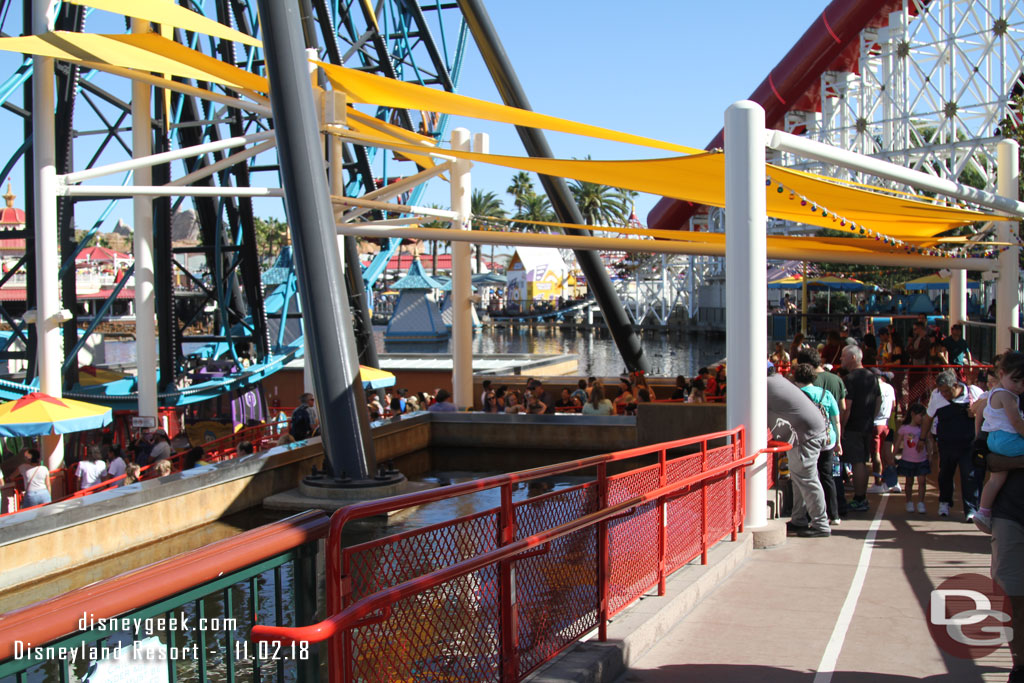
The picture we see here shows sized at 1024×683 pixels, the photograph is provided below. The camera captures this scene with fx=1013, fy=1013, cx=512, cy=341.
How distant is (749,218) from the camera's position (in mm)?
8250

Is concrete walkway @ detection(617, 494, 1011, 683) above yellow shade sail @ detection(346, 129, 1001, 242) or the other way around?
the other way around

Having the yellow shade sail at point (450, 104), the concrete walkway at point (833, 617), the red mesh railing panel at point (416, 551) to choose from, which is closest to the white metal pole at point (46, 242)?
the yellow shade sail at point (450, 104)

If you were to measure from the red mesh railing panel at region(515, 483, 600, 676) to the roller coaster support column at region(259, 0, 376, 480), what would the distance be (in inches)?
244

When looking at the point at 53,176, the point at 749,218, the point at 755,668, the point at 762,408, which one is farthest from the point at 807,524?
the point at 53,176

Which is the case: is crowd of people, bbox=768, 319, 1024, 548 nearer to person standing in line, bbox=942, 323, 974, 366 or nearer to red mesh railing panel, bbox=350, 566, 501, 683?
red mesh railing panel, bbox=350, 566, 501, 683

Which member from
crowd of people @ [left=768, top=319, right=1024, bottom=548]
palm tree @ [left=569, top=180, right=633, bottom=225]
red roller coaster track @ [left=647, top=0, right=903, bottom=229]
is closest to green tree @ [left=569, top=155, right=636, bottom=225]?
palm tree @ [left=569, top=180, right=633, bottom=225]

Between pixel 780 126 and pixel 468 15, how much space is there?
32.1 meters

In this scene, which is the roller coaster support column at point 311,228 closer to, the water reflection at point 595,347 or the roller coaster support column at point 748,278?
the roller coaster support column at point 748,278

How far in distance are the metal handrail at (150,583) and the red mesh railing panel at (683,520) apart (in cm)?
363

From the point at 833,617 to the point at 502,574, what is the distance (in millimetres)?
2777

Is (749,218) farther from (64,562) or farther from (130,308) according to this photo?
(130,308)

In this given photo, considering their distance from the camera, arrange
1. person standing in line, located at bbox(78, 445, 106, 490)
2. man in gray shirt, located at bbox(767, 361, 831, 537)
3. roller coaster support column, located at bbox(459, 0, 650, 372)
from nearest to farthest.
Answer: man in gray shirt, located at bbox(767, 361, 831, 537), person standing in line, located at bbox(78, 445, 106, 490), roller coaster support column, located at bbox(459, 0, 650, 372)

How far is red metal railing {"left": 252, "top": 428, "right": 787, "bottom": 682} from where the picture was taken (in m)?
3.56

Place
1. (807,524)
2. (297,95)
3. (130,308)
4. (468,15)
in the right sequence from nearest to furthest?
(807,524), (297,95), (468,15), (130,308)
